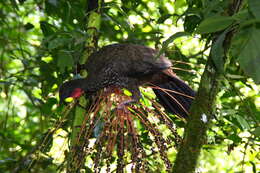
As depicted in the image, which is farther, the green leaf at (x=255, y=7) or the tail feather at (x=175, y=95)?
the tail feather at (x=175, y=95)

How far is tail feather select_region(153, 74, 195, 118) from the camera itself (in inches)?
43.8

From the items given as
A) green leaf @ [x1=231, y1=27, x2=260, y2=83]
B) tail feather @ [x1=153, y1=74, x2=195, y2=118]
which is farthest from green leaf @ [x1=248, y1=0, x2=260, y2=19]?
tail feather @ [x1=153, y1=74, x2=195, y2=118]

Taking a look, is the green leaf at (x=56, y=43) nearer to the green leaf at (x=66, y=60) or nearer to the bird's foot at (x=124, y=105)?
the green leaf at (x=66, y=60)

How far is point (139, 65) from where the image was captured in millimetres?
979

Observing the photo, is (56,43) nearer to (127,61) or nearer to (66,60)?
(66,60)

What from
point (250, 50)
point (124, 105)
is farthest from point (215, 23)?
point (124, 105)

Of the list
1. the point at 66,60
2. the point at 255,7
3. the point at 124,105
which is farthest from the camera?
the point at 66,60

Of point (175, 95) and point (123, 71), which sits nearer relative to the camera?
point (123, 71)

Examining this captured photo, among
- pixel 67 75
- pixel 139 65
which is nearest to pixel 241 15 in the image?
pixel 139 65

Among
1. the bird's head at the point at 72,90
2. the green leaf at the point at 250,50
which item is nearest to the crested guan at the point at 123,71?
the bird's head at the point at 72,90

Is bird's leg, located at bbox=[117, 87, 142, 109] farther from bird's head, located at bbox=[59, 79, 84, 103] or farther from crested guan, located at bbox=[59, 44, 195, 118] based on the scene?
bird's head, located at bbox=[59, 79, 84, 103]

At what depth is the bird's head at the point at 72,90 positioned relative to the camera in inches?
39.8

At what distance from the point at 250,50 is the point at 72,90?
590 millimetres

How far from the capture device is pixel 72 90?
1034 mm
